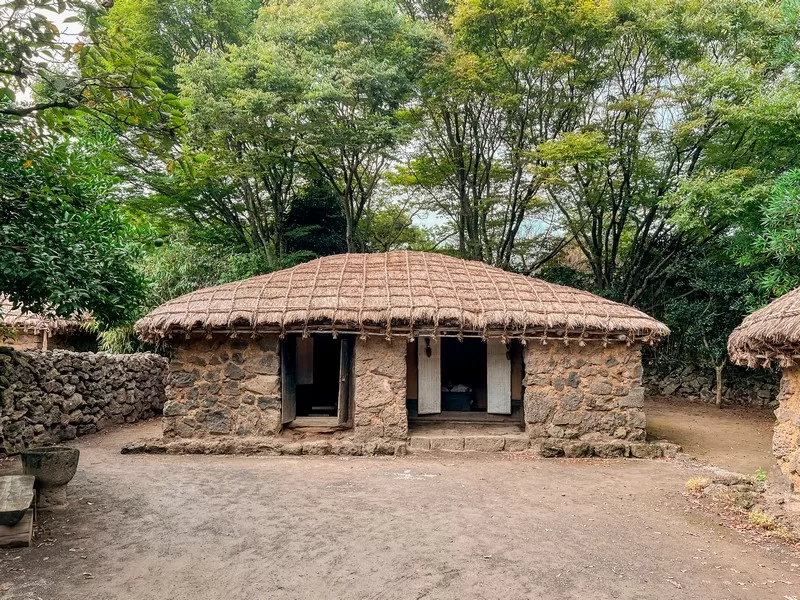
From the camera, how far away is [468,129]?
1438 centimetres

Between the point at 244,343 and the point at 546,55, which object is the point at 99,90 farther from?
the point at 546,55

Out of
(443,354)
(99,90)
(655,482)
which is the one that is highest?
(99,90)

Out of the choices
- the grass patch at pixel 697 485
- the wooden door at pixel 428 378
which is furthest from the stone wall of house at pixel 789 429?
the wooden door at pixel 428 378

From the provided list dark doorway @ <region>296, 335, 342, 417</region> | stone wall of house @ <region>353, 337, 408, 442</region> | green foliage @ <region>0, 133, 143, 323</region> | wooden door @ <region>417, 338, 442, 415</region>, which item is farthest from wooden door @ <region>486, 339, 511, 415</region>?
green foliage @ <region>0, 133, 143, 323</region>

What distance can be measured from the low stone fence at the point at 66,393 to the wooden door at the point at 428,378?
19.0 ft

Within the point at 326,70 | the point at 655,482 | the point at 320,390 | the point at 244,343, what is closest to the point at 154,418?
the point at 320,390

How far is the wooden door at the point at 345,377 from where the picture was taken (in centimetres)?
884

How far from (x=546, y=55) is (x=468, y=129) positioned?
278 cm

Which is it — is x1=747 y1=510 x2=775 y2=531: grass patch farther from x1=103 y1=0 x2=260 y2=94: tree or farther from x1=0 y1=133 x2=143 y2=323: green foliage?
x1=103 y1=0 x2=260 y2=94: tree

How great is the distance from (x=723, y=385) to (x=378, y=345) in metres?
9.77

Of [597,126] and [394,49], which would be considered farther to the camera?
[597,126]

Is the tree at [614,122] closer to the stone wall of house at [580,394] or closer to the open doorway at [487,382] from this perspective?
the stone wall of house at [580,394]

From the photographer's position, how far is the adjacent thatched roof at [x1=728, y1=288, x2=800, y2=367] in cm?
507

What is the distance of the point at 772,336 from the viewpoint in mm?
5215
